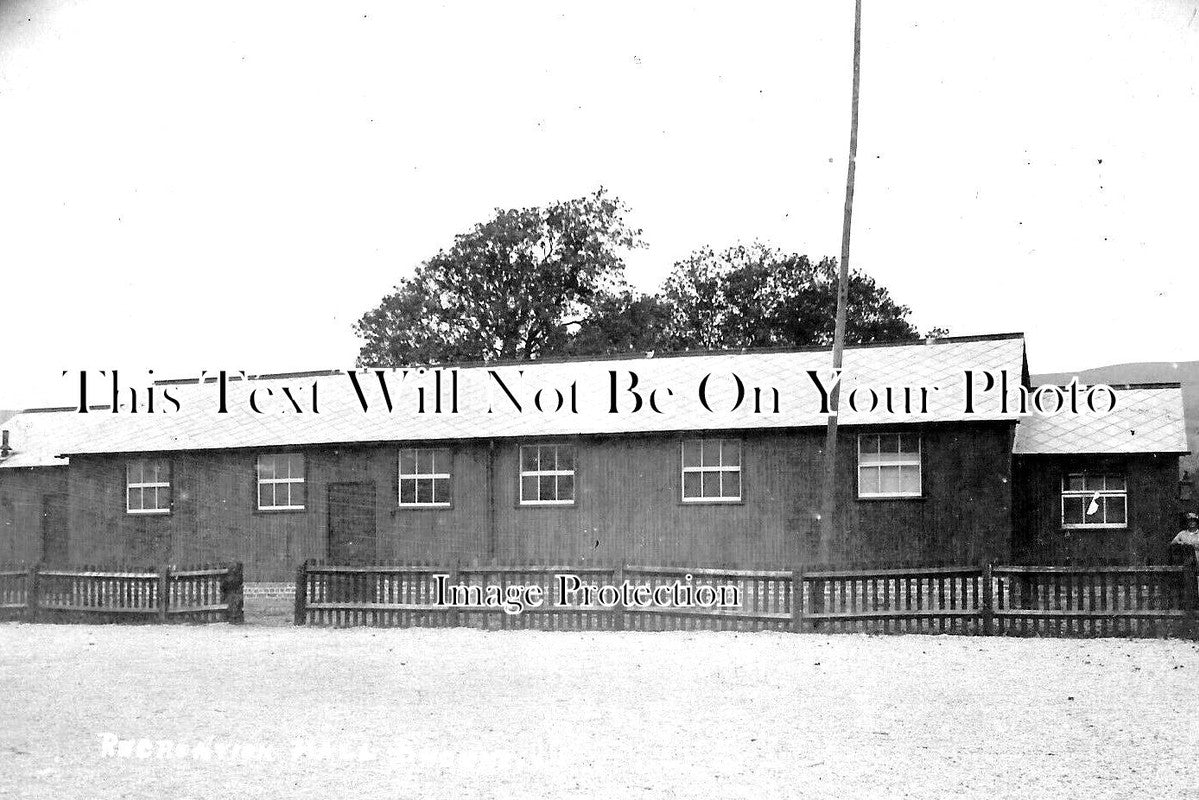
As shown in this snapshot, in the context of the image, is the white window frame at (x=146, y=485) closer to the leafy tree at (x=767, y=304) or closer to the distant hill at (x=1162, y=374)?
the leafy tree at (x=767, y=304)

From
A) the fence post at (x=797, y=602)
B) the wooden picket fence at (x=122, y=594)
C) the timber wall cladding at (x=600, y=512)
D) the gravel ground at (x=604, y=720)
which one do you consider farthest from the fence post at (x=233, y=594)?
the fence post at (x=797, y=602)

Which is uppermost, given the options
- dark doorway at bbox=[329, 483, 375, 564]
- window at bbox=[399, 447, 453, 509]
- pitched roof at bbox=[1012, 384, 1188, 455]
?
pitched roof at bbox=[1012, 384, 1188, 455]

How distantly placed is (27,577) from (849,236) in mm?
Result: 15440

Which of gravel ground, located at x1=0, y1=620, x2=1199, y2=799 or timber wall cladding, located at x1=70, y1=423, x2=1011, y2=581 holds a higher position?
timber wall cladding, located at x1=70, y1=423, x2=1011, y2=581

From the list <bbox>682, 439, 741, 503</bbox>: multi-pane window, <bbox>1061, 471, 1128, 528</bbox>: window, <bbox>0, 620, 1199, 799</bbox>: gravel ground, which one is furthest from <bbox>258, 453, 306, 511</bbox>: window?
<bbox>1061, 471, 1128, 528</bbox>: window

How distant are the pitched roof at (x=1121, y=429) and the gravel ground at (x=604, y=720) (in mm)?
11911

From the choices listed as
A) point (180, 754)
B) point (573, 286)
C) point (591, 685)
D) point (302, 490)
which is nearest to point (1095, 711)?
point (591, 685)

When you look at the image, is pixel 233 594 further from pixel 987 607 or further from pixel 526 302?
pixel 526 302

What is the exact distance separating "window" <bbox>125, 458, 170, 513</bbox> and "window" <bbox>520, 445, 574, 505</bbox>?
357 inches

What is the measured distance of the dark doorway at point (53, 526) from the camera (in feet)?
119

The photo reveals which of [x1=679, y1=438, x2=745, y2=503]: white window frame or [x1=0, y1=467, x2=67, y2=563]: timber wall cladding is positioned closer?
[x1=679, y1=438, x2=745, y2=503]: white window frame

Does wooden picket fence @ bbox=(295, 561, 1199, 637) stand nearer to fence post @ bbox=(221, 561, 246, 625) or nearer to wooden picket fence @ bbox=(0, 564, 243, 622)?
fence post @ bbox=(221, 561, 246, 625)

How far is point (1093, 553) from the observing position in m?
27.4

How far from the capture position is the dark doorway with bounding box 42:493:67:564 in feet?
119
